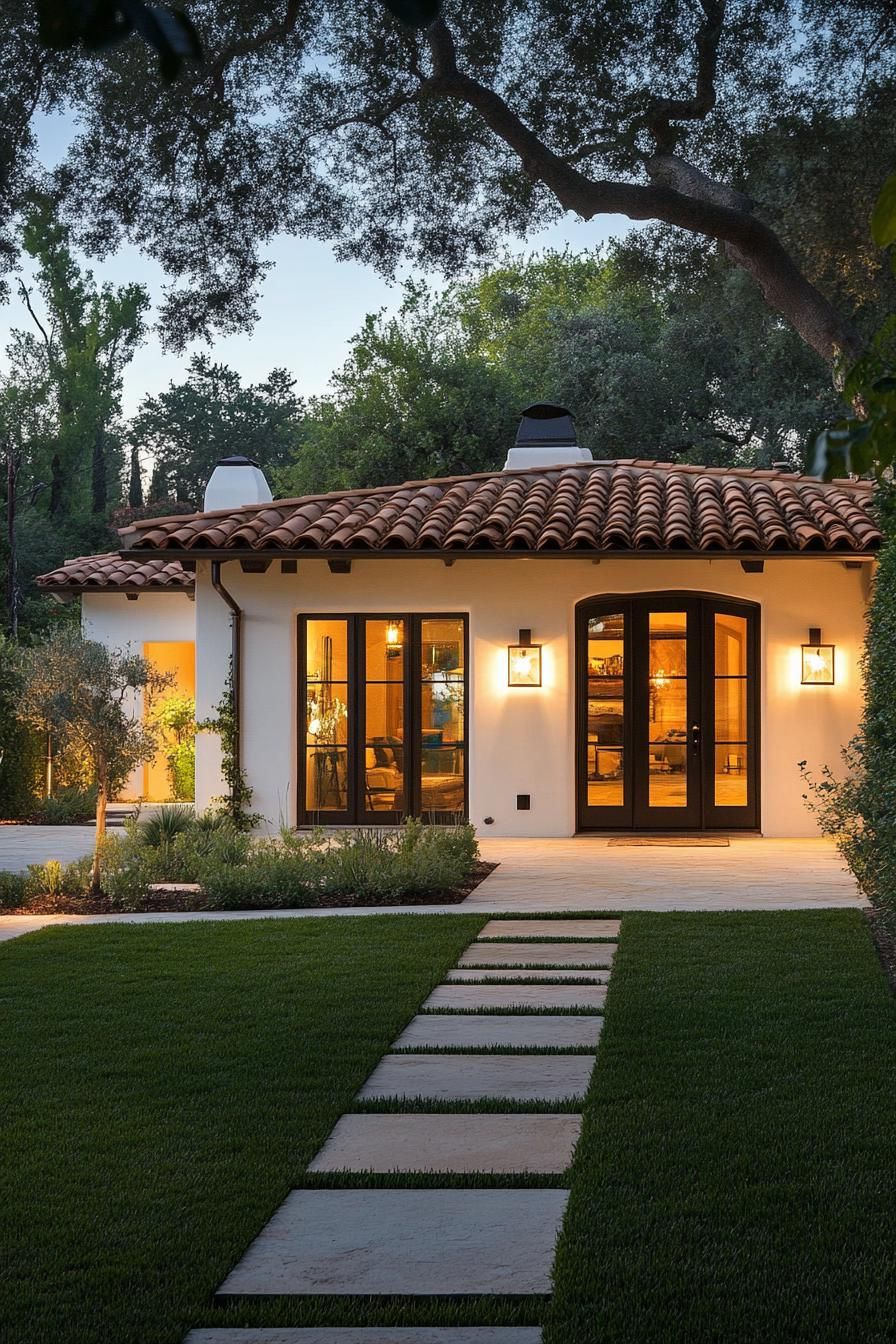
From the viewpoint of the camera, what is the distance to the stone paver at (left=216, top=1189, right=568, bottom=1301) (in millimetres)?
3639

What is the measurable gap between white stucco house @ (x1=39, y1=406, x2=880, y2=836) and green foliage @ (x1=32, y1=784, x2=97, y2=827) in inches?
155

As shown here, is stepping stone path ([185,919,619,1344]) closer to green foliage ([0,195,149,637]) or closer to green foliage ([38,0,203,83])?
green foliage ([38,0,203,83])

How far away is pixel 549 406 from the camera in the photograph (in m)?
20.2

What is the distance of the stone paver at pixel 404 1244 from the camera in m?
3.64

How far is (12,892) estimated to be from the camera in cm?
1094

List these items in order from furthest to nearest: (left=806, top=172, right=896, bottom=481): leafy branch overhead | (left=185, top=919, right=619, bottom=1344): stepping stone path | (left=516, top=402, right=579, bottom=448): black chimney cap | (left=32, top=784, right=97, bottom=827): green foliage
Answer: (left=516, top=402, right=579, bottom=448): black chimney cap → (left=32, top=784, right=97, bottom=827): green foliage → (left=185, top=919, right=619, bottom=1344): stepping stone path → (left=806, top=172, right=896, bottom=481): leafy branch overhead

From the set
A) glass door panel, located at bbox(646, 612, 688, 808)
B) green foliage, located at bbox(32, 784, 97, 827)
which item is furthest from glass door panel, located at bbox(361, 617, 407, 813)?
green foliage, located at bbox(32, 784, 97, 827)

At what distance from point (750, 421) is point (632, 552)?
49.3 feet

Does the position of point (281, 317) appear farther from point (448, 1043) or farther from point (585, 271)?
point (448, 1043)

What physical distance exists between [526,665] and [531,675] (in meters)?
0.12

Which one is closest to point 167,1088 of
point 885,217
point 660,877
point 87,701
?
point 885,217

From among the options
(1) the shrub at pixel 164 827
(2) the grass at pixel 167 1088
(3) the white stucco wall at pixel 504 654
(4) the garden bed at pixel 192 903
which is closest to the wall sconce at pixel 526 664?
(3) the white stucco wall at pixel 504 654

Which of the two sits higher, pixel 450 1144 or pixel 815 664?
pixel 815 664

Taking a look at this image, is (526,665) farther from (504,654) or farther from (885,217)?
(885,217)
